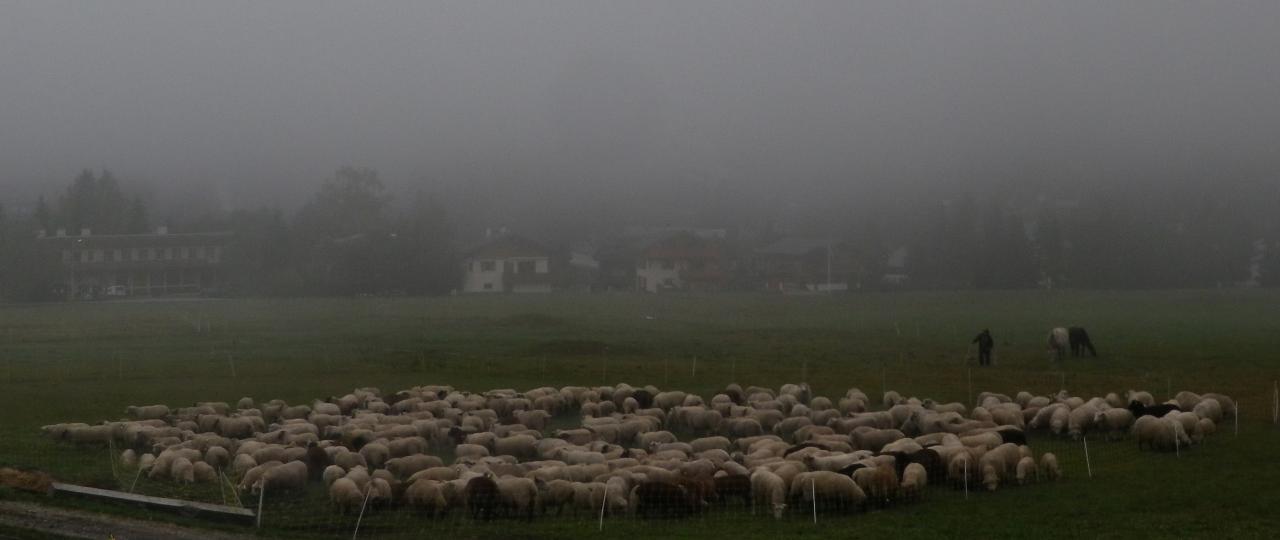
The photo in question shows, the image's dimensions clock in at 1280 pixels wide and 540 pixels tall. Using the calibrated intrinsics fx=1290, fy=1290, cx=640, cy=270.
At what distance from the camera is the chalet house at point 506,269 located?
97312mm

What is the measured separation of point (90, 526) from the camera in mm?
17828

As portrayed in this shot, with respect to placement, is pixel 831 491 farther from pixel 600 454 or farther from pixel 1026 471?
pixel 600 454

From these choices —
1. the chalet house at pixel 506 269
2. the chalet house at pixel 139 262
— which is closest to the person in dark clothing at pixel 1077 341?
the chalet house at pixel 506 269

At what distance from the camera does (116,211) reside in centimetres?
12006

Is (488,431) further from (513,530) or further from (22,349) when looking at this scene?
(22,349)

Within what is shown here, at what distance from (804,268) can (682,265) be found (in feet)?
32.4

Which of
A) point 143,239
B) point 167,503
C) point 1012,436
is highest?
point 143,239

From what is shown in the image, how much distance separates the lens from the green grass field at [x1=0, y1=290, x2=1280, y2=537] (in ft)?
59.1

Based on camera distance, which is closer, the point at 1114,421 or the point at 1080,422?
the point at 1114,421

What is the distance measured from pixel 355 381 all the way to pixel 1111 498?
25750 millimetres

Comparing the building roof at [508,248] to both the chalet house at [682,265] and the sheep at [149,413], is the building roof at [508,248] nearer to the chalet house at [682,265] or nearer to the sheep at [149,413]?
the chalet house at [682,265]

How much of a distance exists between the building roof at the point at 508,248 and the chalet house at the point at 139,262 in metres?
19.1

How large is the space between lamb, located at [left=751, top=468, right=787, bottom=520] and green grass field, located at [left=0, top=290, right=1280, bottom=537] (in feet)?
1.29

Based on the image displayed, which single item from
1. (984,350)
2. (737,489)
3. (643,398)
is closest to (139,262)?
(984,350)
